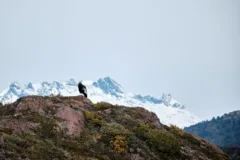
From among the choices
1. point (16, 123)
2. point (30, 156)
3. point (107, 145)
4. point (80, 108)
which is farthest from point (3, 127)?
point (80, 108)

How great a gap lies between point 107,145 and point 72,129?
2.87m

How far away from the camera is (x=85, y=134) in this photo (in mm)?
29141

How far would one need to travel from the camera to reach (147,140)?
3041 cm

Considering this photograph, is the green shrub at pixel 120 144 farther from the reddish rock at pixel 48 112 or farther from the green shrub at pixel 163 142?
the reddish rock at pixel 48 112

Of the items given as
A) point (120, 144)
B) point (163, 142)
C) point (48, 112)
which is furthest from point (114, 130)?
point (48, 112)

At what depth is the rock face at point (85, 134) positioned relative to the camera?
79.4 feet

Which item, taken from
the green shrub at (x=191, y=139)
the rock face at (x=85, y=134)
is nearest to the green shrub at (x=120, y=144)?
the rock face at (x=85, y=134)

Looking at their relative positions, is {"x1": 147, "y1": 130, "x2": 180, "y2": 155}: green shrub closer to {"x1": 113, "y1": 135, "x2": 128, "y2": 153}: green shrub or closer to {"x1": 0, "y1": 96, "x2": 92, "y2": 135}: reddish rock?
{"x1": 113, "y1": 135, "x2": 128, "y2": 153}: green shrub

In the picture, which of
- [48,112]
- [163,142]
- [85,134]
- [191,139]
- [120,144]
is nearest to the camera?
[120,144]

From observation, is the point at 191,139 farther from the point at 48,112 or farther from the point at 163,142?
the point at 48,112

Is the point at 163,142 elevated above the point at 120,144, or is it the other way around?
the point at 163,142

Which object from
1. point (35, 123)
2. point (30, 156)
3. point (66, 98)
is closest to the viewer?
point (30, 156)

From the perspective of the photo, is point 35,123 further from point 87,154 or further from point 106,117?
point 106,117

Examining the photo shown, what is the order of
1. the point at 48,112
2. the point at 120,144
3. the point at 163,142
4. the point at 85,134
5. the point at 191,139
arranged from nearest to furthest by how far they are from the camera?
the point at 120,144 → the point at 85,134 → the point at 163,142 → the point at 48,112 → the point at 191,139
